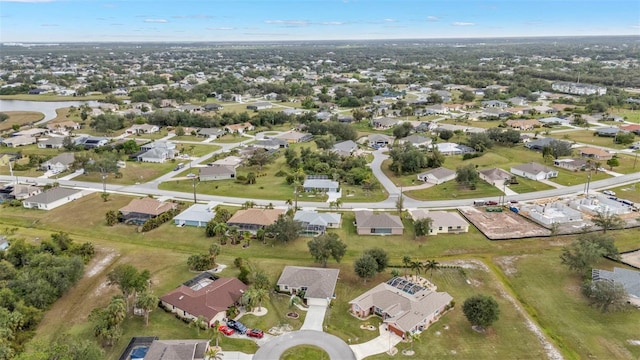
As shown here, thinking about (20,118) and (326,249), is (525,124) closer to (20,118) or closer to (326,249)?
(326,249)

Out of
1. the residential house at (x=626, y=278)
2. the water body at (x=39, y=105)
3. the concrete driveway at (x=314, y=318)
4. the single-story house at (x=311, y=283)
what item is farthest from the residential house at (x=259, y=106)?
the residential house at (x=626, y=278)

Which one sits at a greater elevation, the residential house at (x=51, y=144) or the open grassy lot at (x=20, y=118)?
the open grassy lot at (x=20, y=118)

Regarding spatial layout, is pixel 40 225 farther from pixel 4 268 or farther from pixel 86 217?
pixel 4 268

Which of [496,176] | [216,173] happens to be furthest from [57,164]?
[496,176]

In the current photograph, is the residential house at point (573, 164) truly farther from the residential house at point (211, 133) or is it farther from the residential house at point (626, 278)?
the residential house at point (211, 133)

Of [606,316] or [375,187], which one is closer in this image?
[606,316]

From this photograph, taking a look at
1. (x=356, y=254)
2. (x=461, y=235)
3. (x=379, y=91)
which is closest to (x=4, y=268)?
(x=356, y=254)

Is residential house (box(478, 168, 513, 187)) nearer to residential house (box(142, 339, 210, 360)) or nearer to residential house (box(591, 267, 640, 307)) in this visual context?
residential house (box(591, 267, 640, 307))

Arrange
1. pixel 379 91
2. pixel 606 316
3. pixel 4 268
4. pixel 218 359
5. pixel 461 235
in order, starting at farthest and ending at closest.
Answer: pixel 379 91 < pixel 461 235 < pixel 4 268 < pixel 606 316 < pixel 218 359
